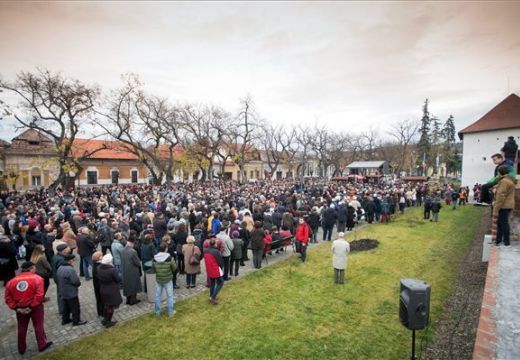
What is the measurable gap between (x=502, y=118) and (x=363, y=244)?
30.4 m

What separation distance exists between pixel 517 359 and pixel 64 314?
8.11m

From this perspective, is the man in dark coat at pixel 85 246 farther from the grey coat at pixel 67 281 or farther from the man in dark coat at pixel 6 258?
the grey coat at pixel 67 281

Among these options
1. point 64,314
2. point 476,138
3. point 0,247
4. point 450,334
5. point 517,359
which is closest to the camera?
point 517,359

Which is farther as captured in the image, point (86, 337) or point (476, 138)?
point (476, 138)

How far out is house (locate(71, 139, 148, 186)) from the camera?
42.9 metres

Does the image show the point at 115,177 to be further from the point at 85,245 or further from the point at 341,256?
the point at 341,256

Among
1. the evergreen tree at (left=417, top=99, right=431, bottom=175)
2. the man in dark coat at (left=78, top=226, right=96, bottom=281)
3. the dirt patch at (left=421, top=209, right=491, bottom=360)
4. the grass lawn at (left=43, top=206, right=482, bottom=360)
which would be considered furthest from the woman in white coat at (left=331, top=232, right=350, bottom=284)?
the evergreen tree at (left=417, top=99, right=431, bottom=175)

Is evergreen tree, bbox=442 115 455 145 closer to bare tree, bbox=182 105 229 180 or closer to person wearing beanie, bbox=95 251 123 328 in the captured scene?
bare tree, bbox=182 105 229 180

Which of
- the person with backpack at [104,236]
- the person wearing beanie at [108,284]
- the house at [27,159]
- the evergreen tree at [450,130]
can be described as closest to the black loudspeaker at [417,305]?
the person wearing beanie at [108,284]

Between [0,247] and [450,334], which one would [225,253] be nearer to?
[450,334]

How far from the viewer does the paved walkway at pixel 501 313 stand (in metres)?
3.75

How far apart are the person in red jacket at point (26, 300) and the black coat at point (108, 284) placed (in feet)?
3.32

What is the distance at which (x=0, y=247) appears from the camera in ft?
26.2

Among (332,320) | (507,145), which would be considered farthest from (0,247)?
(507,145)
